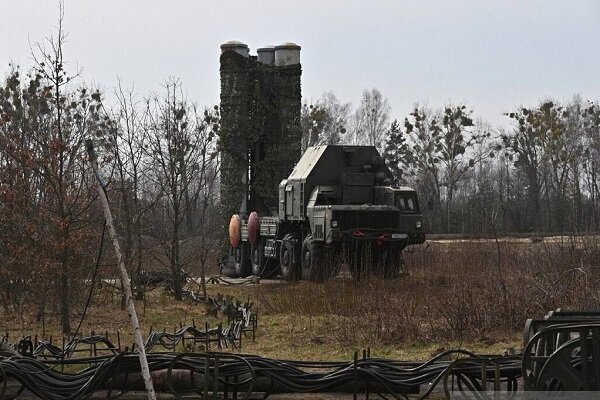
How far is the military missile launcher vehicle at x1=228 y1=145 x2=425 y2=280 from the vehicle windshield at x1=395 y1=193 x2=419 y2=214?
0.08ft

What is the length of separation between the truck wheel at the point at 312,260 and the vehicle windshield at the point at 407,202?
2153mm

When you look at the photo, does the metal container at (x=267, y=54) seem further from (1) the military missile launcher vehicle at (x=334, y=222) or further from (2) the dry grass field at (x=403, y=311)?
(2) the dry grass field at (x=403, y=311)

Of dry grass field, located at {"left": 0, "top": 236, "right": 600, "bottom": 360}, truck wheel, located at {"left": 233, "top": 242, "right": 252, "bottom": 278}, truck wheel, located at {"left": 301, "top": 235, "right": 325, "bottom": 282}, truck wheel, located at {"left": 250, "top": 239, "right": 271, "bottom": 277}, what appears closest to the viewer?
dry grass field, located at {"left": 0, "top": 236, "right": 600, "bottom": 360}

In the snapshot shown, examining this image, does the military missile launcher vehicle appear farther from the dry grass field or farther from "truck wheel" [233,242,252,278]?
the dry grass field

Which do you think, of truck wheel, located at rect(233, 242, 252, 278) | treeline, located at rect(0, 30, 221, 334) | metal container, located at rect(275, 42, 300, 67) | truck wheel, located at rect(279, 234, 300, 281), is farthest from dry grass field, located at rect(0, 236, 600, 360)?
metal container, located at rect(275, 42, 300, 67)

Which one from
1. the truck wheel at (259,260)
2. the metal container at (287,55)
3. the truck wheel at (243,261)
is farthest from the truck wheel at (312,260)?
the metal container at (287,55)

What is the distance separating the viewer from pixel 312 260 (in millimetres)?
24250

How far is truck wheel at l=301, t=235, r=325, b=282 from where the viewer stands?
23.4m

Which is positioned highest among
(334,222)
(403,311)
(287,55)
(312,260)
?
(287,55)

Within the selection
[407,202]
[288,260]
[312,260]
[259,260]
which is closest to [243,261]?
[259,260]

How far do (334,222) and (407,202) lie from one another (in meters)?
2.31

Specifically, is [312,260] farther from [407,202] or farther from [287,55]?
[287,55]

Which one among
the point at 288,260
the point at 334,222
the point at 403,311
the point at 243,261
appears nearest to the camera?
the point at 403,311

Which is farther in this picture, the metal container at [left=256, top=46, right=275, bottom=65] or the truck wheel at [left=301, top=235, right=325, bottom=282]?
the metal container at [left=256, top=46, right=275, bottom=65]
